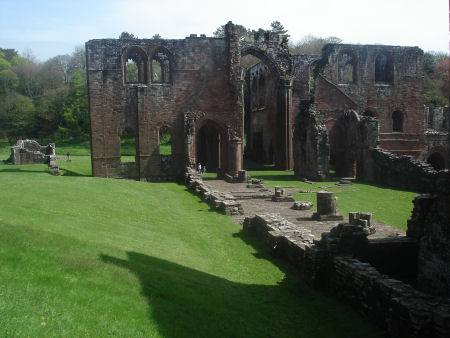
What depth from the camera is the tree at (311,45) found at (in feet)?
275

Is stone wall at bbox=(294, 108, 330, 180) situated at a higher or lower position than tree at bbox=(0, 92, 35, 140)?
lower

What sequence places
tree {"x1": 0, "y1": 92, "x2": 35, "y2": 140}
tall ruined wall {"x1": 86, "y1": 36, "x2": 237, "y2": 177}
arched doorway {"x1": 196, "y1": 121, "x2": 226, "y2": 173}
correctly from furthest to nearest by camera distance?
1. tree {"x1": 0, "y1": 92, "x2": 35, "y2": 140}
2. arched doorway {"x1": 196, "y1": 121, "x2": 226, "y2": 173}
3. tall ruined wall {"x1": 86, "y1": 36, "x2": 237, "y2": 177}

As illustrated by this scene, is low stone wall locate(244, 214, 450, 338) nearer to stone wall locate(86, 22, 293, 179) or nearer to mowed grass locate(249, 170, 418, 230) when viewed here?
mowed grass locate(249, 170, 418, 230)

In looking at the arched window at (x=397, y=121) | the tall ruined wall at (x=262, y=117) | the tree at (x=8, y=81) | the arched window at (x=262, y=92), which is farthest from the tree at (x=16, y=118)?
the arched window at (x=397, y=121)

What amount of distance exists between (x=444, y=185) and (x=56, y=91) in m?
67.7

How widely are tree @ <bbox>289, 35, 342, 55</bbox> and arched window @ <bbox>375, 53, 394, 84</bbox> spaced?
1686 inches

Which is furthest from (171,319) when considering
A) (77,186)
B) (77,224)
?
Answer: (77,186)

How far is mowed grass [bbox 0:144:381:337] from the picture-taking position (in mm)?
6949

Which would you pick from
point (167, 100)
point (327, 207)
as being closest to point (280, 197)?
point (327, 207)

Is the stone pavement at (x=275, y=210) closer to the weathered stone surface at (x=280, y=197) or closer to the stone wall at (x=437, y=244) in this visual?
the weathered stone surface at (x=280, y=197)

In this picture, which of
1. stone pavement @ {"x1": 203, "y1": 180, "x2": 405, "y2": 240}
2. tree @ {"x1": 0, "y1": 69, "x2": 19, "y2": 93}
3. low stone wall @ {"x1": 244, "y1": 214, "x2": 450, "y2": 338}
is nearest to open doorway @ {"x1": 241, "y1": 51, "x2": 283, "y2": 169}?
stone pavement @ {"x1": 203, "y1": 180, "x2": 405, "y2": 240}

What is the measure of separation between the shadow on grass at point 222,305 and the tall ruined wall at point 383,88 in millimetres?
28736

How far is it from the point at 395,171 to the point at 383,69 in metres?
14.4

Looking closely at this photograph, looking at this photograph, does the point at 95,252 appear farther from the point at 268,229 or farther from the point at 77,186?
the point at 77,186
